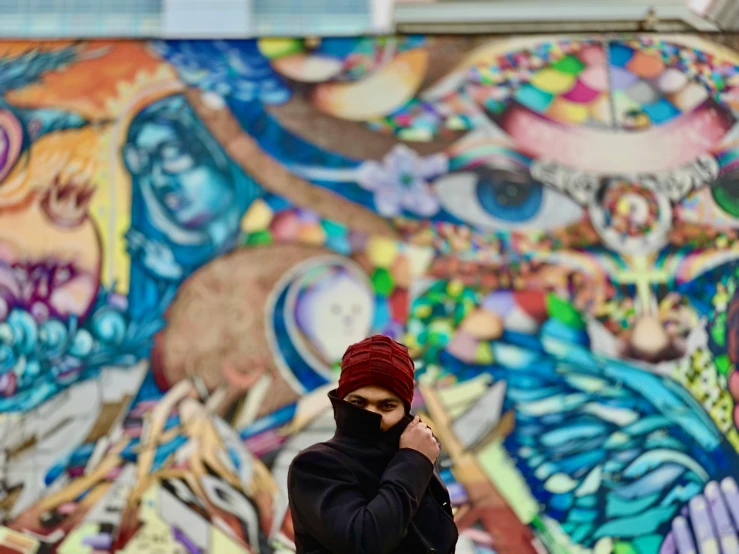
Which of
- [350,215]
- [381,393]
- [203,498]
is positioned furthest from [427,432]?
[350,215]

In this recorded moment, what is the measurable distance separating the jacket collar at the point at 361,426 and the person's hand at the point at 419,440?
17 mm

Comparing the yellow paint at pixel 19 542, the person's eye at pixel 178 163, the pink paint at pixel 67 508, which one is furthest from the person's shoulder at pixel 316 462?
the person's eye at pixel 178 163

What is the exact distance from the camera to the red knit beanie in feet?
6.79

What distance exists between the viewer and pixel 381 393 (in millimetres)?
2082

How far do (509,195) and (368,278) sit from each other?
106 cm

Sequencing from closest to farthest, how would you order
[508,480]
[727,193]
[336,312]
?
1. [508,480]
2. [336,312]
3. [727,193]

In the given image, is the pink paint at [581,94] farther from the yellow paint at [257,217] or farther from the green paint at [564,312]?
the yellow paint at [257,217]

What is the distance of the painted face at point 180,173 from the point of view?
6.32 m

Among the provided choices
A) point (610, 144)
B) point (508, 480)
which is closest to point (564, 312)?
point (508, 480)

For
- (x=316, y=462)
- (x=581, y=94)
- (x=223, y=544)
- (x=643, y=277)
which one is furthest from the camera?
(x=581, y=94)

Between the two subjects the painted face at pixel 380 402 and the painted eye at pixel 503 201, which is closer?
the painted face at pixel 380 402

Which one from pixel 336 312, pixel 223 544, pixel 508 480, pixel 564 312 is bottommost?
pixel 223 544

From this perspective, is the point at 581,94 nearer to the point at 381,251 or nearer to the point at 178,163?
the point at 381,251

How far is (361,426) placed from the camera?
2084 mm
